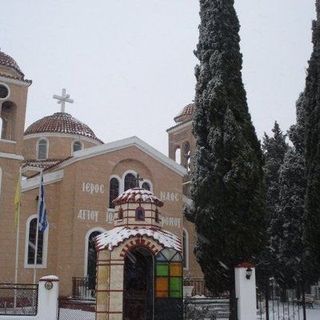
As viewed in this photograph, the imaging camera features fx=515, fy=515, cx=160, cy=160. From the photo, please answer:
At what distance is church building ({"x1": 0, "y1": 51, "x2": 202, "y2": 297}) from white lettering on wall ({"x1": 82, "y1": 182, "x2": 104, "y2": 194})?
0.05 metres

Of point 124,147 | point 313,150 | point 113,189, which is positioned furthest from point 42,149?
point 313,150

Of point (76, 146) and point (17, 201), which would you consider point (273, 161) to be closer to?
point (76, 146)

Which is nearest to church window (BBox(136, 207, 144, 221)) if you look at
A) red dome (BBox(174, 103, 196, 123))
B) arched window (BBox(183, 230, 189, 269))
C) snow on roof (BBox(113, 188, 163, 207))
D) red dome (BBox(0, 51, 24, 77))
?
snow on roof (BBox(113, 188, 163, 207))

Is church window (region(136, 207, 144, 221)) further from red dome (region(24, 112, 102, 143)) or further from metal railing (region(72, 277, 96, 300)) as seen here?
red dome (region(24, 112, 102, 143))

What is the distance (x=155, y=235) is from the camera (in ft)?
54.3

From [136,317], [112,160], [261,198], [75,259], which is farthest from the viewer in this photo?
Result: [112,160]

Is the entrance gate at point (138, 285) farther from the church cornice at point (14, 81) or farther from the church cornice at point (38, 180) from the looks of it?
the church cornice at point (14, 81)

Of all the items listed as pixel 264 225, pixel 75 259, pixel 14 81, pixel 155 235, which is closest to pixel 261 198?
pixel 264 225

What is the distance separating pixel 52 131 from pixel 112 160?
29.2 ft

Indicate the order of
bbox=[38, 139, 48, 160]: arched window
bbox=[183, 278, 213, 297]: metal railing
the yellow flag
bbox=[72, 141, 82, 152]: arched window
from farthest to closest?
bbox=[72, 141, 82, 152]: arched window < bbox=[38, 139, 48, 160]: arched window < bbox=[183, 278, 213, 297]: metal railing < the yellow flag

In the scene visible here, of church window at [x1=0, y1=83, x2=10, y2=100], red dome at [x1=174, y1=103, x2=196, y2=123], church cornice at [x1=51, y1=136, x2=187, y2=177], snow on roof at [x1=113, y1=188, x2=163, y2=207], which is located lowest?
snow on roof at [x1=113, y1=188, x2=163, y2=207]

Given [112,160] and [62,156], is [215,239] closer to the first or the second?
[112,160]

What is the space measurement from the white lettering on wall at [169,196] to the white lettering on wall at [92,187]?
12.0 ft

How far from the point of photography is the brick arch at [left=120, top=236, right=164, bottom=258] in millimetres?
16328
